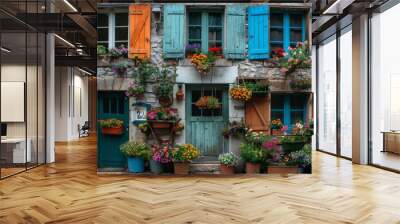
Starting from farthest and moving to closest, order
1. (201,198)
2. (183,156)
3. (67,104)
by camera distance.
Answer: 1. (67,104)
2. (183,156)
3. (201,198)

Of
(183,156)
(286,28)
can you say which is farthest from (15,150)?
(286,28)

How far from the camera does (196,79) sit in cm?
696

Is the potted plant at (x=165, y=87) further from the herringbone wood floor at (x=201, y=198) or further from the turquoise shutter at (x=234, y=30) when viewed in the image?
the herringbone wood floor at (x=201, y=198)

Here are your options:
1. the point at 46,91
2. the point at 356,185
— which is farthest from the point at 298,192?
the point at 46,91

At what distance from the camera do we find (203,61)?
682 centimetres

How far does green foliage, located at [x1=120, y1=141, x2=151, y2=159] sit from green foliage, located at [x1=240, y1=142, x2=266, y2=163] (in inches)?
69.1

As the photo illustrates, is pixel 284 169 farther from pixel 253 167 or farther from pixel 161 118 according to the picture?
pixel 161 118

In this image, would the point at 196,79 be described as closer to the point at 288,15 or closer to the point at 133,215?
the point at 288,15

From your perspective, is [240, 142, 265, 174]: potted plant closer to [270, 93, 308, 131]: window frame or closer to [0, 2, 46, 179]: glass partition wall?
[270, 93, 308, 131]: window frame

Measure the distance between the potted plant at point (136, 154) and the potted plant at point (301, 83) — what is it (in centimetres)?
297

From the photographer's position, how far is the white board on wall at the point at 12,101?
653 centimetres

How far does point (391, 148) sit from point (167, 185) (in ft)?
15.6

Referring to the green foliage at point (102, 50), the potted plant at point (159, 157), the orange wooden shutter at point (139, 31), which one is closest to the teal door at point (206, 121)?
the potted plant at point (159, 157)

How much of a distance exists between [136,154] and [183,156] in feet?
2.85
